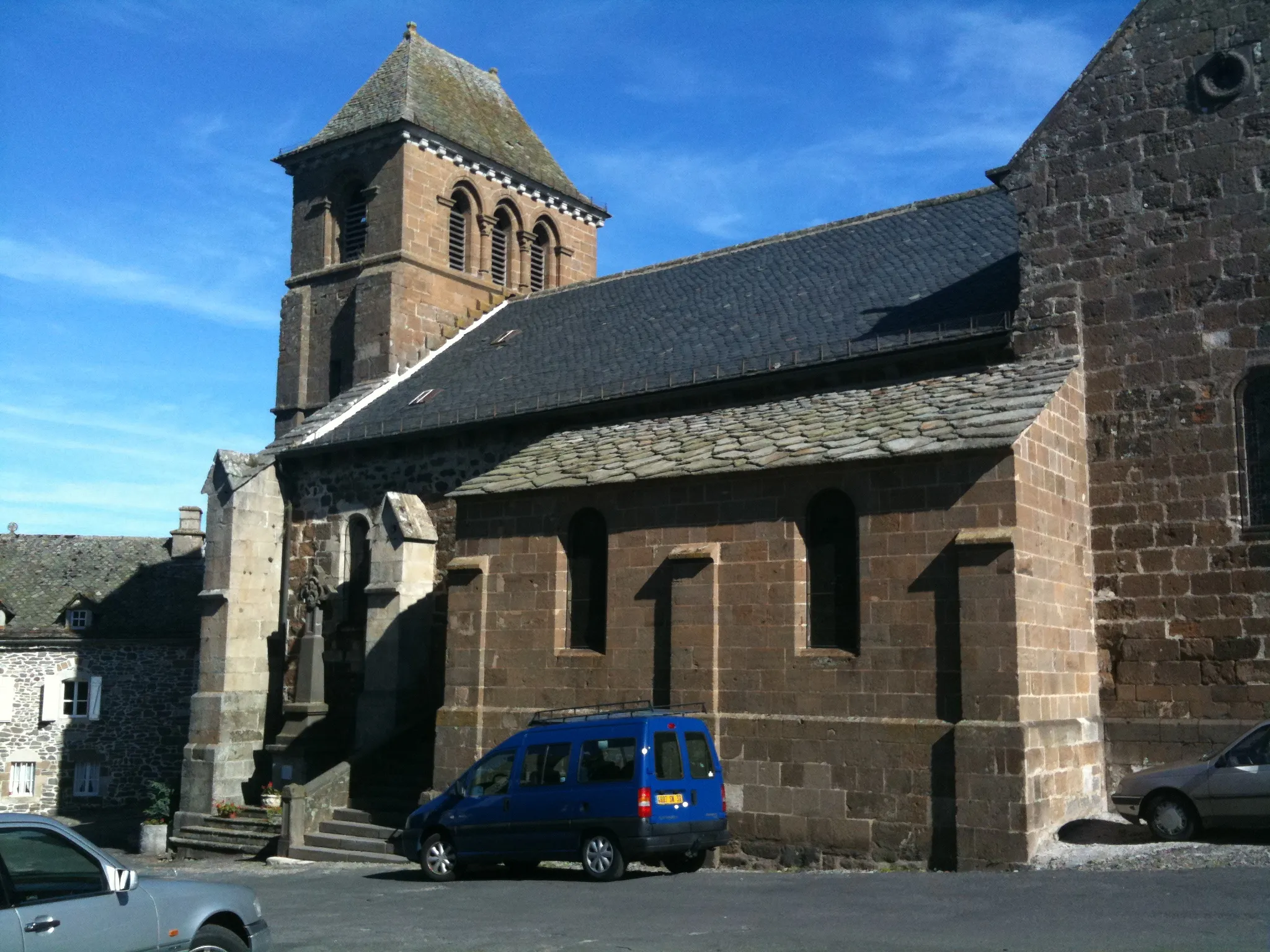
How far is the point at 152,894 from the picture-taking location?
7.78 metres

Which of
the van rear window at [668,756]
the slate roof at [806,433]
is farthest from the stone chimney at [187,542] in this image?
the van rear window at [668,756]

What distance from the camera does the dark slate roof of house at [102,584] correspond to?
120ft

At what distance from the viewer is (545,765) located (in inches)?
562

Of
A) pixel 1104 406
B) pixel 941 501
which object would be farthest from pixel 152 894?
pixel 1104 406

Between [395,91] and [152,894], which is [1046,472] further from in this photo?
[395,91]

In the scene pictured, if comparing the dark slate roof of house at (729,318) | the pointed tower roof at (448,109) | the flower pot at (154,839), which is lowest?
the flower pot at (154,839)

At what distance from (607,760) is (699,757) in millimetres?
1084

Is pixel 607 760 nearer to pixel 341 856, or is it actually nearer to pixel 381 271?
pixel 341 856

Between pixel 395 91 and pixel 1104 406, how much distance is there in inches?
856

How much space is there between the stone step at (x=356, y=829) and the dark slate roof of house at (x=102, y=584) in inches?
743

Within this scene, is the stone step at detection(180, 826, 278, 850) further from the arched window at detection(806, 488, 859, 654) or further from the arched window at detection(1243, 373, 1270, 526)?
the arched window at detection(1243, 373, 1270, 526)

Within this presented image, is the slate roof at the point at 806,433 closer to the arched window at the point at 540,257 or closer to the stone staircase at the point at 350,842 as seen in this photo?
the stone staircase at the point at 350,842

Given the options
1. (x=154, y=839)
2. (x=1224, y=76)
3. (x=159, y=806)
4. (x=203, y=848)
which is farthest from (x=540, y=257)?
(x=1224, y=76)

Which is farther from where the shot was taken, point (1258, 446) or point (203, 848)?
point (203, 848)
